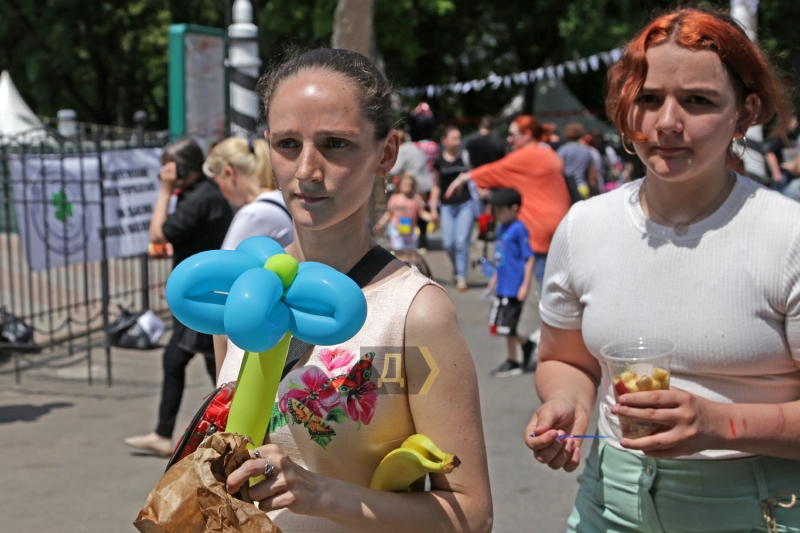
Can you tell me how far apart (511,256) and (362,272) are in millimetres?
6003

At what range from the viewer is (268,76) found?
204cm

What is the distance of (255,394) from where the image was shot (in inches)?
62.9

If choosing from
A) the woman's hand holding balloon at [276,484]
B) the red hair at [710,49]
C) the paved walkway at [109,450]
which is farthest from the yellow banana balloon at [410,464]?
the paved walkway at [109,450]

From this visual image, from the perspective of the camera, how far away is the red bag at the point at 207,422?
166 cm

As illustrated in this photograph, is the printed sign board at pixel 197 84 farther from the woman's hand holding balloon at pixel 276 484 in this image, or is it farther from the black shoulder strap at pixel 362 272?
the woman's hand holding balloon at pixel 276 484

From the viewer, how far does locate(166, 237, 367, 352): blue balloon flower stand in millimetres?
1508

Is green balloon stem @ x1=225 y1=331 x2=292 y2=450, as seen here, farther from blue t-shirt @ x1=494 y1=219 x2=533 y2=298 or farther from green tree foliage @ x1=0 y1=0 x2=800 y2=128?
green tree foliage @ x1=0 y1=0 x2=800 y2=128

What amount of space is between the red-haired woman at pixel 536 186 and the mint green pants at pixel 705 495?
5888mm

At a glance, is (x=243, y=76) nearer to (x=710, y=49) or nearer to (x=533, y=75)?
(x=710, y=49)

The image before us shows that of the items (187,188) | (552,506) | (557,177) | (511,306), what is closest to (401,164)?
(557,177)

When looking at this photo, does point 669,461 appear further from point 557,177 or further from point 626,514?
point 557,177

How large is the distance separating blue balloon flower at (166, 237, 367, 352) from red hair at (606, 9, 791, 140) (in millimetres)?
926

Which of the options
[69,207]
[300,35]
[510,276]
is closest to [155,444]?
[69,207]

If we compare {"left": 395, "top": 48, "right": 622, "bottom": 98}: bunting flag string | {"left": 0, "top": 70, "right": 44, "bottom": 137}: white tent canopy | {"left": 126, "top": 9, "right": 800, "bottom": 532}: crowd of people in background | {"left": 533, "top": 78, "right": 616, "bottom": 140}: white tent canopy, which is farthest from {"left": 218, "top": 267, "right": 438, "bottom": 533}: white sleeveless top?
{"left": 533, "top": 78, "right": 616, "bottom": 140}: white tent canopy
